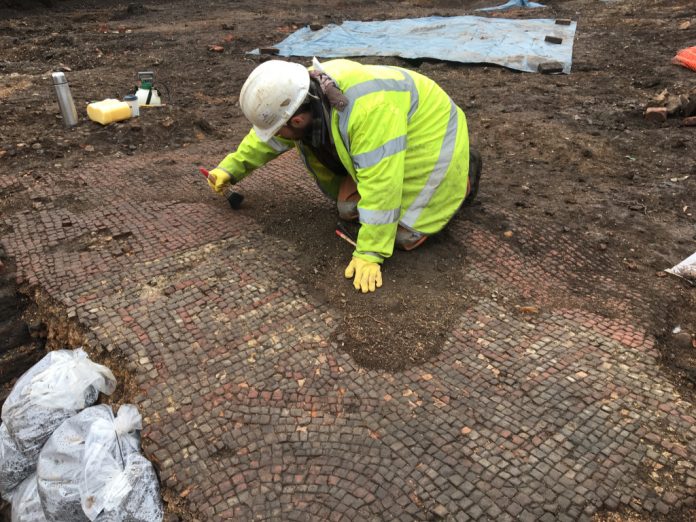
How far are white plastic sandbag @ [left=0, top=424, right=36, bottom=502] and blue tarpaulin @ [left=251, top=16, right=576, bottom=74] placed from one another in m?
8.00

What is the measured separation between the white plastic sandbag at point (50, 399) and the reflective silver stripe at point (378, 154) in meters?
1.87

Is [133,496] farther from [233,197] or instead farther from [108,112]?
[108,112]

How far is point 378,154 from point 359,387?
53.7 inches

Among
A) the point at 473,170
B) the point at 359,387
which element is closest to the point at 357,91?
the point at 473,170

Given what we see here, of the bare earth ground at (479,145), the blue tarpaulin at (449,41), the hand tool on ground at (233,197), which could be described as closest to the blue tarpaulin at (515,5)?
the bare earth ground at (479,145)

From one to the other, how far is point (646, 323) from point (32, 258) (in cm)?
410

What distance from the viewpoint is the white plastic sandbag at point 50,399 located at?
113 inches

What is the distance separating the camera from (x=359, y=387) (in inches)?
111

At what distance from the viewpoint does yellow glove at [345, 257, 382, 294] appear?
11.1ft

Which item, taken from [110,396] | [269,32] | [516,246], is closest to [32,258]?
[110,396]

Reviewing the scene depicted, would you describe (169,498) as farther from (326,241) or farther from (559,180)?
(559,180)

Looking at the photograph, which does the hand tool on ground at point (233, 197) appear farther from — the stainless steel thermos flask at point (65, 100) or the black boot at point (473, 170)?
the stainless steel thermos flask at point (65, 100)

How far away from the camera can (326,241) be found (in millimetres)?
3900

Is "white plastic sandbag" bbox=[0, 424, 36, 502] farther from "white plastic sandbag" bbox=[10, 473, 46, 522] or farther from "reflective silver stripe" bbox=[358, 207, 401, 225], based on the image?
"reflective silver stripe" bbox=[358, 207, 401, 225]
